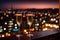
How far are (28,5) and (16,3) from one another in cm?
37

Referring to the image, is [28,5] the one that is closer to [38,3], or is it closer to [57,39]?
[38,3]

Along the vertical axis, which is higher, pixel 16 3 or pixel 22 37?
pixel 16 3

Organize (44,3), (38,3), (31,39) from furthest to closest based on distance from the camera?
1. (38,3)
2. (44,3)
3. (31,39)

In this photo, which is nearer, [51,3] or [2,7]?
[2,7]

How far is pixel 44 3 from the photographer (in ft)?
9.55

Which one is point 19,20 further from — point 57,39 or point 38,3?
point 38,3

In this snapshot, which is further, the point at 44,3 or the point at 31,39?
the point at 44,3

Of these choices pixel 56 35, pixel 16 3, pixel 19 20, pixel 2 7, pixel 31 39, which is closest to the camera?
pixel 31 39

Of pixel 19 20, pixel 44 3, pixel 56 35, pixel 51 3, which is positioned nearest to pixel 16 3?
pixel 44 3

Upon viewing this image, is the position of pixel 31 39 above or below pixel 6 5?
below

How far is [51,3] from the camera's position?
3.02m

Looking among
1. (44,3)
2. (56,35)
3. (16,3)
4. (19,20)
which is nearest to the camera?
(56,35)

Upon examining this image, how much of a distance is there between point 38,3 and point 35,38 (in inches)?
92.0

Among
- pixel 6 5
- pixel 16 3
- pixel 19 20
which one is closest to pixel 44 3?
pixel 16 3
